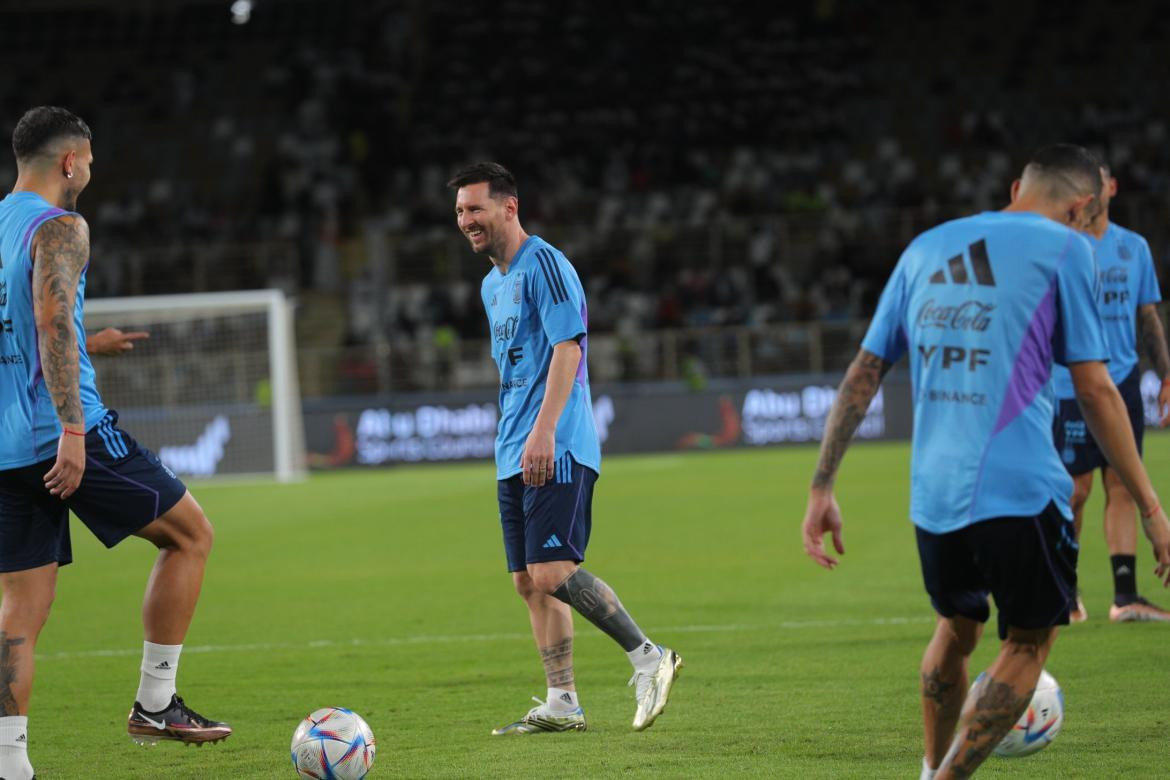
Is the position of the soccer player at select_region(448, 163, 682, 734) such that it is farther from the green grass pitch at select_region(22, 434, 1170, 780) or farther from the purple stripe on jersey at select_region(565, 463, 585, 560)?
the green grass pitch at select_region(22, 434, 1170, 780)

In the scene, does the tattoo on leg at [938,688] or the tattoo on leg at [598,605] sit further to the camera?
the tattoo on leg at [598,605]

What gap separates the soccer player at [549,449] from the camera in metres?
5.93

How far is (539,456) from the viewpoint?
5750 millimetres

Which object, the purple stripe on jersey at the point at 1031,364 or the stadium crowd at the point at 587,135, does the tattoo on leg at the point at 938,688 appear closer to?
the purple stripe on jersey at the point at 1031,364

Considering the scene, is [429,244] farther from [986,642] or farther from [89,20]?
[986,642]

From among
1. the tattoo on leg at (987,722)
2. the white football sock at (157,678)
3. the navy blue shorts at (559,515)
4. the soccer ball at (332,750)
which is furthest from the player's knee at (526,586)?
the tattoo on leg at (987,722)

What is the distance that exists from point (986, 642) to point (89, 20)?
115ft

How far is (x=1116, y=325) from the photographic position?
8.05 metres

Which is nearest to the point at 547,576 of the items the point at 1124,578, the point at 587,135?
the point at 1124,578

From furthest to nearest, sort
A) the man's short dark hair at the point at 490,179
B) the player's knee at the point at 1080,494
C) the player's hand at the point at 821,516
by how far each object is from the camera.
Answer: the player's knee at the point at 1080,494, the man's short dark hair at the point at 490,179, the player's hand at the point at 821,516

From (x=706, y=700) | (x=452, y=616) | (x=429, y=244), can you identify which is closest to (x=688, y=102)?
(x=429, y=244)

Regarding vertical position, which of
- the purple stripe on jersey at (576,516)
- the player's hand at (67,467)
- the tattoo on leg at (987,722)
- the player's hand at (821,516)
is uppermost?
the player's hand at (67,467)

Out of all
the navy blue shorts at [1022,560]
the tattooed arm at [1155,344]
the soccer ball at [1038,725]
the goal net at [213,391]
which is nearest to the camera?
the navy blue shorts at [1022,560]

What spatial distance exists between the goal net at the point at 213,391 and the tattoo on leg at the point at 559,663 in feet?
56.8
